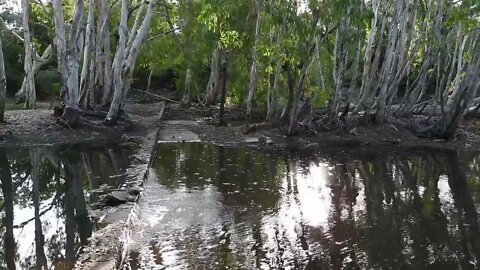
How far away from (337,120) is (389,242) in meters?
11.3

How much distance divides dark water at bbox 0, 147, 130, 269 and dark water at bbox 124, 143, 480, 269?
3.02 feet

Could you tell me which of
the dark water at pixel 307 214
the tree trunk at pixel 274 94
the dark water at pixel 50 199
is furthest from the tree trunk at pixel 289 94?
the dark water at pixel 50 199

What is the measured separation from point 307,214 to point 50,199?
469 cm

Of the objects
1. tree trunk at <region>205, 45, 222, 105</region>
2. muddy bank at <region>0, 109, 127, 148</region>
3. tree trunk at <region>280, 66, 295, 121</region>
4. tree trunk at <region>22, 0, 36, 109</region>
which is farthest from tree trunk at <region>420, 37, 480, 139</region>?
tree trunk at <region>22, 0, 36, 109</region>

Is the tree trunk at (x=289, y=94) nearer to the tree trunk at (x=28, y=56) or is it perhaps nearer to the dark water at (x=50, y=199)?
the dark water at (x=50, y=199)

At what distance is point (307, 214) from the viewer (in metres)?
8.68

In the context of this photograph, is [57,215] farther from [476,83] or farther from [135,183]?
[476,83]

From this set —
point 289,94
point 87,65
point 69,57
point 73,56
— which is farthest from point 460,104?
point 87,65

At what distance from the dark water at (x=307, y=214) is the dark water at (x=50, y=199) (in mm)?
922

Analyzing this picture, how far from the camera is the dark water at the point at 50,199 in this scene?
6.53m

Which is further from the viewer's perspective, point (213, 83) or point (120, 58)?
point (213, 83)

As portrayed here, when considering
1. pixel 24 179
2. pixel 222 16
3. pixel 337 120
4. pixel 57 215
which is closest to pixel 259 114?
pixel 337 120

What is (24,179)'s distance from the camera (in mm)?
10828

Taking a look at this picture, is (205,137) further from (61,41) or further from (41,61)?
(41,61)
